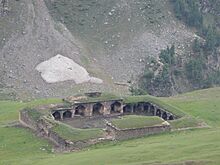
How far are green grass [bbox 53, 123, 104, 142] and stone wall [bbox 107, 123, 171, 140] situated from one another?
112 centimetres

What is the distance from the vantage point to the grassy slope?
53.9 metres

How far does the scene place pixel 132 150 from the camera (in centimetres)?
5872

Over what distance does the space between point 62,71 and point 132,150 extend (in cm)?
6572

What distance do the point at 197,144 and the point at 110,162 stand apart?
27.3 ft

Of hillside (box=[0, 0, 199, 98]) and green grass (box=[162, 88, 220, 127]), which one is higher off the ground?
hillside (box=[0, 0, 199, 98])

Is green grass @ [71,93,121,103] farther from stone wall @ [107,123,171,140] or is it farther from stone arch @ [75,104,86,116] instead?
stone wall @ [107,123,171,140]

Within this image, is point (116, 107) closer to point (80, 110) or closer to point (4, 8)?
point (80, 110)

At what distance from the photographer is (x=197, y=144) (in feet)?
191

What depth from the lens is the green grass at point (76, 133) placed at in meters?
66.4

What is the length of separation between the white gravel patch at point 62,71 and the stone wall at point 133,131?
5240 centimetres

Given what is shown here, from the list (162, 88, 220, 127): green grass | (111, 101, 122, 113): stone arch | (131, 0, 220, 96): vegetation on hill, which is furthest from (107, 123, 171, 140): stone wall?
(131, 0, 220, 96): vegetation on hill

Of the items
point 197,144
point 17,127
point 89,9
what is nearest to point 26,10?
point 89,9

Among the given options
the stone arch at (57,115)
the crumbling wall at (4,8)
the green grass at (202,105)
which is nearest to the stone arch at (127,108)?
the green grass at (202,105)

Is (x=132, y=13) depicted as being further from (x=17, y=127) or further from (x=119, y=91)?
(x=17, y=127)
